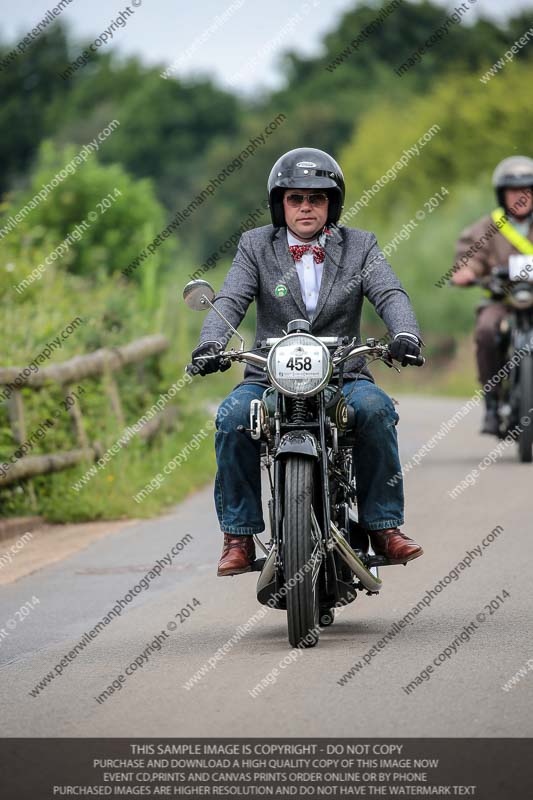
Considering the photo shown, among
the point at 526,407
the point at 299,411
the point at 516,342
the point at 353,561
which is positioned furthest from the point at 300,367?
the point at 516,342

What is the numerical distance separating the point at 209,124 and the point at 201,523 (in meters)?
82.1

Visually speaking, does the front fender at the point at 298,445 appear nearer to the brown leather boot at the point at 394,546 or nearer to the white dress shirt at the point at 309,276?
the brown leather boot at the point at 394,546

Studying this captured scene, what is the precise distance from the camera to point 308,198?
7.50 meters

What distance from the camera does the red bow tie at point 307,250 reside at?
7.55 m

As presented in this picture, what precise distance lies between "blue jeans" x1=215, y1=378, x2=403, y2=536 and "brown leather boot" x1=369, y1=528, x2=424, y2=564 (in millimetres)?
49

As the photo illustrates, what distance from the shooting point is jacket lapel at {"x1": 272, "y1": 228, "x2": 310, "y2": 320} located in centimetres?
743

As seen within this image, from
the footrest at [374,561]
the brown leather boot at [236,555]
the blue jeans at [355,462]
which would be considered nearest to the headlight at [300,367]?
the blue jeans at [355,462]

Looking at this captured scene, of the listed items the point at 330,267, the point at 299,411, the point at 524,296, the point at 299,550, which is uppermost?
the point at 330,267

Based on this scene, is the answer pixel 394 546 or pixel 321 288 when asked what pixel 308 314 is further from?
pixel 394 546

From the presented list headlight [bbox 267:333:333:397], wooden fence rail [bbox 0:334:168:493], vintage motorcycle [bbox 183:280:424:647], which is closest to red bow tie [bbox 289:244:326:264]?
vintage motorcycle [bbox 183:280:424:647]

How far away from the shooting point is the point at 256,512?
7.29 meters

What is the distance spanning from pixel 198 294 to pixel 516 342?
7110 millimetres

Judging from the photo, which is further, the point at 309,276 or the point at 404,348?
the point at 309,276

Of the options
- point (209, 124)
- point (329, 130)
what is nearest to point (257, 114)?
point (209, 124)
